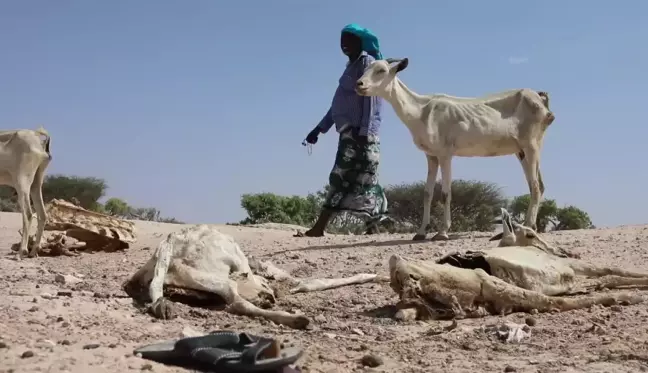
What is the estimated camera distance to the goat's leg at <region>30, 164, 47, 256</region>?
9.34 metres

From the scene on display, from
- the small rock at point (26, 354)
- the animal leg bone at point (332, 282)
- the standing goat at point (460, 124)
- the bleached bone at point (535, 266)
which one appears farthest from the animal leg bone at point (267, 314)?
the standing goat at point (460, 124)

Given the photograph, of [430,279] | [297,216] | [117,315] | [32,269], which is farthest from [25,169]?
[297,216]

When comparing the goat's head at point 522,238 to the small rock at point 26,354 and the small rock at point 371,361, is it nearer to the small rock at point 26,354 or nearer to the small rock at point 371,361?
the small rock at point 371,361

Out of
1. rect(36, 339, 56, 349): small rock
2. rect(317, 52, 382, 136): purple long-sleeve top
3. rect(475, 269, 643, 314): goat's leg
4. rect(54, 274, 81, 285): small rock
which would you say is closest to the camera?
rect(36, 339, 56, 349): small rock

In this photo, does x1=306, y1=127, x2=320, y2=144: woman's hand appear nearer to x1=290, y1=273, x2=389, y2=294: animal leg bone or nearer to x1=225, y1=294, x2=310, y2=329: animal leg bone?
x1=290, y1=273, x2=389, y2=294: animal leg bone

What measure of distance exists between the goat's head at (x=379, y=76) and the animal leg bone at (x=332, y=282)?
3.24 m

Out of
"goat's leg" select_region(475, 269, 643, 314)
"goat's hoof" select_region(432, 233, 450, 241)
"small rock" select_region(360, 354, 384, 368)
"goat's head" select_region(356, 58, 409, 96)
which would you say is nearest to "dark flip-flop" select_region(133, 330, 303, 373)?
"small rock" select_region(360, 354, 384, 368)

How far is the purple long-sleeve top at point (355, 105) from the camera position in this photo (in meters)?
10.4

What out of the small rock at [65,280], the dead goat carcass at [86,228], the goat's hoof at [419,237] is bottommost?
the small rock at [65,280]

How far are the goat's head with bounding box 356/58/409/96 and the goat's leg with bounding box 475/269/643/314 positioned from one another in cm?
440

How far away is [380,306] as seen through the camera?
587 cm

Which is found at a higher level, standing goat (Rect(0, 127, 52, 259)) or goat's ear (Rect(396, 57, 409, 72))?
goat's ear (Rect(396, 57, 409, 72))

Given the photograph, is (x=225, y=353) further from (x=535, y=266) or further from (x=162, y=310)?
(x=535, y=266)

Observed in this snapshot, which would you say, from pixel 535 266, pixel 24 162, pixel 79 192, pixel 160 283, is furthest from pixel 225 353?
pixel 79 192
